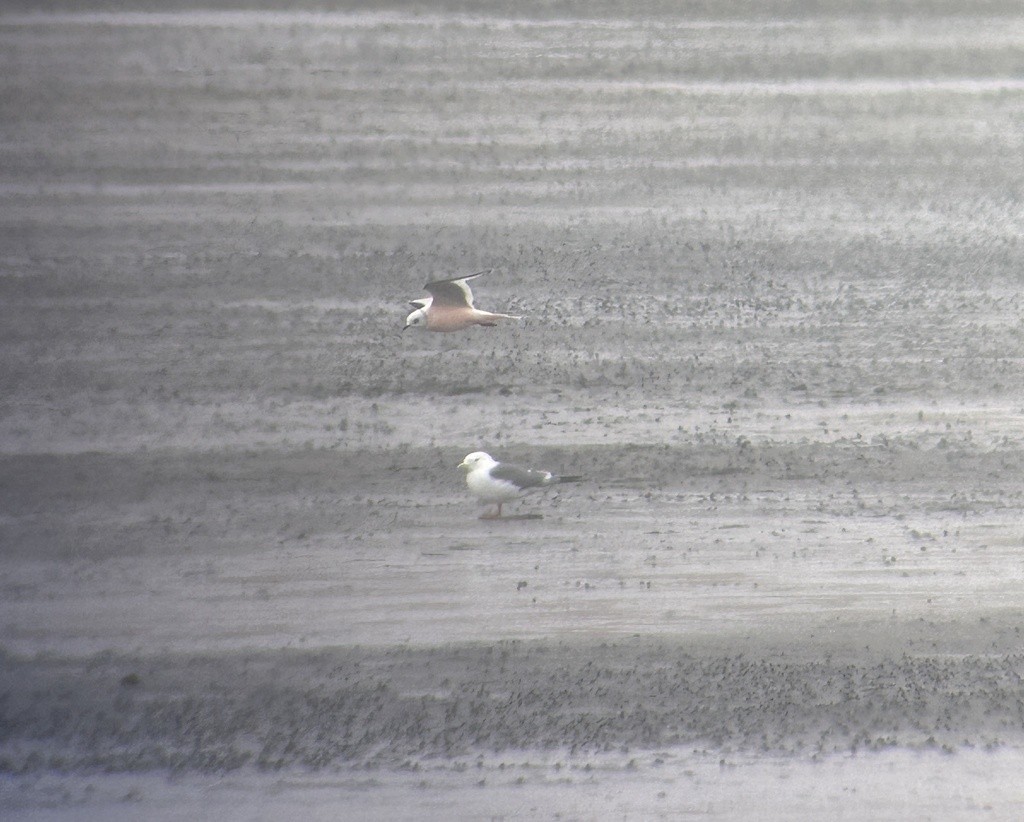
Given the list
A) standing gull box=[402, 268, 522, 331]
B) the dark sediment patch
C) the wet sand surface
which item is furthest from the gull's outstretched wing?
the dark sediment patch

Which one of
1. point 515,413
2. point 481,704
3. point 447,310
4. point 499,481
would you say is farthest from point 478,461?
point 447,310

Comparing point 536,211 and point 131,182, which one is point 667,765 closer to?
point 536,211

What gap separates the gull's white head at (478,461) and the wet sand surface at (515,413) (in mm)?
147

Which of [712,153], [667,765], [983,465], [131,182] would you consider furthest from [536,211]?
[667,765]

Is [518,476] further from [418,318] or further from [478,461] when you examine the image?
[418,318]

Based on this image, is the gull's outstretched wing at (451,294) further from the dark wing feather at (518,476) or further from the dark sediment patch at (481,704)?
the dark sediment patch at (481,704)

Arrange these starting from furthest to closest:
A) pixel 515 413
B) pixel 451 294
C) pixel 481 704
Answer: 1. pixel 451 294
2. pixel 515 413
3. pixel 481 704

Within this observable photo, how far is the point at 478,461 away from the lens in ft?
20.1

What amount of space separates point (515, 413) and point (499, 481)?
3.14 ft

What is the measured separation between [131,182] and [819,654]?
6.52 meters

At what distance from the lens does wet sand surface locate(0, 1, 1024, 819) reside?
4645 mm

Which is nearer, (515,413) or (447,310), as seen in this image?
A: (515,413)

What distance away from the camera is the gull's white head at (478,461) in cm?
609

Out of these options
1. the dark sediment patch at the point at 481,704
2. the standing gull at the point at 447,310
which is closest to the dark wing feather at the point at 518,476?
the dark sediment patch at the point at 481,704
